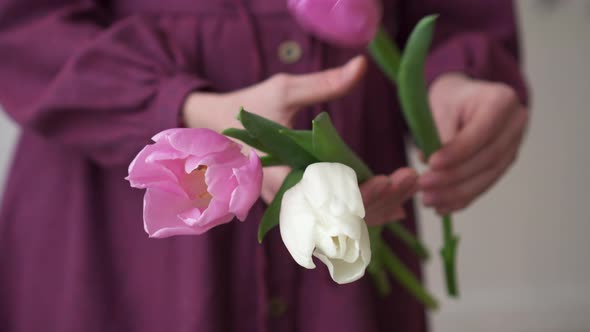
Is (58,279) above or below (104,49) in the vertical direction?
below

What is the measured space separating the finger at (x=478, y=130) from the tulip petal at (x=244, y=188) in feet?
0.63

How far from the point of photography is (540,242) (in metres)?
1.21

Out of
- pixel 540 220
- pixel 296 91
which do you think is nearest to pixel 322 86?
pixel 296 91

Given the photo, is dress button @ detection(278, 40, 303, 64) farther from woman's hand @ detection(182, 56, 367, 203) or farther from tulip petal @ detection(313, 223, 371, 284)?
tulip petal @ detection(313, 223, 371, 284)

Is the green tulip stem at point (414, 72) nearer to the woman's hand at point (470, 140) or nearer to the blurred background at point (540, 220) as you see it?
the woman's hand at point (470, 140)

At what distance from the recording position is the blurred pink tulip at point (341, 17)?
0.74 ft

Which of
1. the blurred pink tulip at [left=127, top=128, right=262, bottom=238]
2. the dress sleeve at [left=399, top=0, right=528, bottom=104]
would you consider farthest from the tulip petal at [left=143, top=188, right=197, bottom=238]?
the dress sleeve at [left=399, top=0, right=528, bottom=104]

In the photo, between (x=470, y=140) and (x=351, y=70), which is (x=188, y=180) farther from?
(x=470, y=140)

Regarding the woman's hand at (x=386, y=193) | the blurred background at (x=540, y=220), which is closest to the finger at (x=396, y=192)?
the woman's hand at (x=386, y=193)

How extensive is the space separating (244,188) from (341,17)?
93mm

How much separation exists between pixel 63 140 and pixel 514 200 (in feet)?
3.29

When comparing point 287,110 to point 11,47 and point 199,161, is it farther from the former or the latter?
point 11,47

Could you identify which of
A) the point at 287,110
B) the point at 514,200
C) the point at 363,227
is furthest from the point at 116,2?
the point at 514,200

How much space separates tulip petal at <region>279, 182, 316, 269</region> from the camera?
183mm
